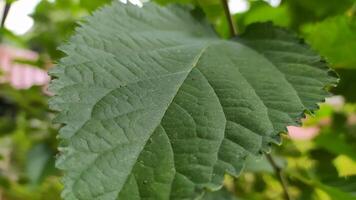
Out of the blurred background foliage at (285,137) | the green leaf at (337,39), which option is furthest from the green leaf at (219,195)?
the green leaf at (337,39)

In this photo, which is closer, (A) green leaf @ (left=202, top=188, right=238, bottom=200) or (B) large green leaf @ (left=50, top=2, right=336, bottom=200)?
(B) large green leaf @ (left=50, top=2, right=336, bottom=200)

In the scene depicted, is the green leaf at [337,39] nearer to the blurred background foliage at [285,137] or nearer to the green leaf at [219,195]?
the blurred background foliage at [285,137]

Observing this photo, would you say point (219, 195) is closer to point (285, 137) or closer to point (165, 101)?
point (165, 101)

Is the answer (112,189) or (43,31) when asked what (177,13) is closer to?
(112,189)

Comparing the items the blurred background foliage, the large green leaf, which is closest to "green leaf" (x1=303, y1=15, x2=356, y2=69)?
the blurred background foliage

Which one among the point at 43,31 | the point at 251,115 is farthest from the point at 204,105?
Result: the point at 43,31

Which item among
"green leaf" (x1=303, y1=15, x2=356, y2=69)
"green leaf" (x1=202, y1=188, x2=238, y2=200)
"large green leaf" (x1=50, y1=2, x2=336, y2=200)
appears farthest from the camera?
"green leaf" (x1=303, y1=15, x2=356, y2=69)

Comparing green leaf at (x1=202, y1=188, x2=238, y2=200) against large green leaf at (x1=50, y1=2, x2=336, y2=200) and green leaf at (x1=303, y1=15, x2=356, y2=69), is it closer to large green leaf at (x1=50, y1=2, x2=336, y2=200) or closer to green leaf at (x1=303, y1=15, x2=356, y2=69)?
large green leaf at (x1=50, y1=2, x2=336, y2=200)
